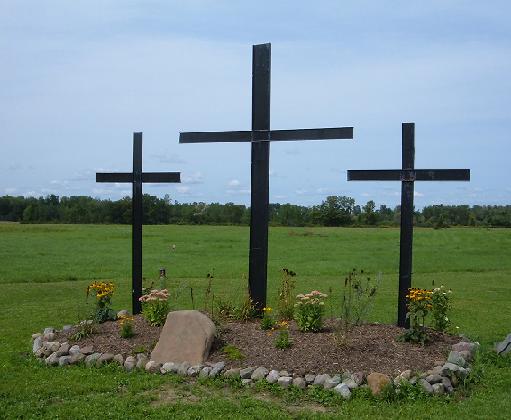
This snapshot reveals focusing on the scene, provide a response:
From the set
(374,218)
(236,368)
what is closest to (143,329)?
(236,368)

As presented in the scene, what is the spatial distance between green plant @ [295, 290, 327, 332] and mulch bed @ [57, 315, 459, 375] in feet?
0.49

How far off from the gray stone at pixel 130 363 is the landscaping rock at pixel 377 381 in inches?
136

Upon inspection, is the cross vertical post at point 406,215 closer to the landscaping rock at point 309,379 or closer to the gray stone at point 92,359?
the landscaping rock at point 309,379

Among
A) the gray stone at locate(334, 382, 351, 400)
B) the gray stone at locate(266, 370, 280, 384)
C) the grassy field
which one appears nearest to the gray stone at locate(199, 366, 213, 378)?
the grassy field

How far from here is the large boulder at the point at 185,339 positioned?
30.5 ft

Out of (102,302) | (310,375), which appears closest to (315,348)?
(310,375)

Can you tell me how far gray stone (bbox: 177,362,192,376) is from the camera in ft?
29.5

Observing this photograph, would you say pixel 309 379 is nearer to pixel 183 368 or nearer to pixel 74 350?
pixel 183 368

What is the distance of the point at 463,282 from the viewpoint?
24406mm

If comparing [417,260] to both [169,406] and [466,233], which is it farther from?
→ [169,406]

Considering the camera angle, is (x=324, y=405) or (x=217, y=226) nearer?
(x=324, y=405)

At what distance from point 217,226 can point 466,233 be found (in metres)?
26.1

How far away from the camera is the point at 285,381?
327 inches

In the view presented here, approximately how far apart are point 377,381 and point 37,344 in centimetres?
587
